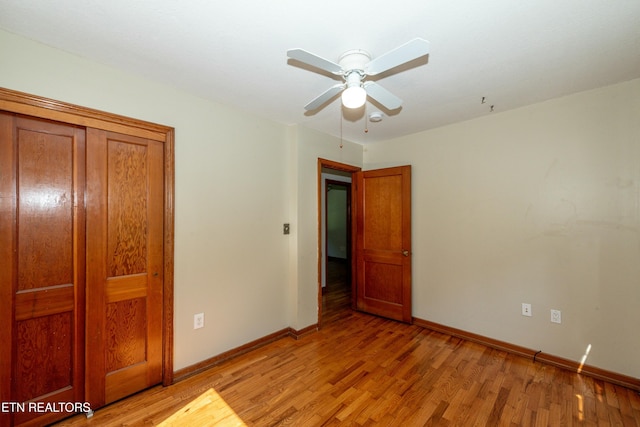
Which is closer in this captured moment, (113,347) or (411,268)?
(113,347)

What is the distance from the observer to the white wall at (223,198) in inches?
71.4

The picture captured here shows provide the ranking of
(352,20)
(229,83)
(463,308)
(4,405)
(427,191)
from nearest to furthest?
(352,20)
(4,405)
(229,83)
(463,308)
(427,191)

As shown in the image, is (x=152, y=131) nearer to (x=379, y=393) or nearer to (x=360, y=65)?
(x=360, y=65)

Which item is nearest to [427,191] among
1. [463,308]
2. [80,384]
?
[463,308]

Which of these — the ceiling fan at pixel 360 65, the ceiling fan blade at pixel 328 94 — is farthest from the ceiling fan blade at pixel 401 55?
the ceiling fan blade at pixel 328 94

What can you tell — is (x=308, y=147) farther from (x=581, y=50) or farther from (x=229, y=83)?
(x=581, y=50)

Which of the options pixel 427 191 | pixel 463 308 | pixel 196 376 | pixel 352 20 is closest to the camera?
pixel 352 20

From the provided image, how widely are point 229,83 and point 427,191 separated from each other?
252cm

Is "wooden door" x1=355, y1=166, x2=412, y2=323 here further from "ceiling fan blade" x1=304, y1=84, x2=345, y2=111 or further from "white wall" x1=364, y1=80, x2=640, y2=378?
"ceiling fan blade" x1=304, y1=84, x2=345, y2=111

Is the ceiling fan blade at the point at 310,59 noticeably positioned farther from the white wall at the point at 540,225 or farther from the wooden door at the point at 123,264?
the white wall at the point at 540,225

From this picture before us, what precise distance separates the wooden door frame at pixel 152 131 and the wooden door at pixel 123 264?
0.04 meters

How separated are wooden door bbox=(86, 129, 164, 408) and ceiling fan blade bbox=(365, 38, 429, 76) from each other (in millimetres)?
1777

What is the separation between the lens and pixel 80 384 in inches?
73.2

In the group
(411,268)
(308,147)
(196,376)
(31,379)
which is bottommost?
(196,376)
